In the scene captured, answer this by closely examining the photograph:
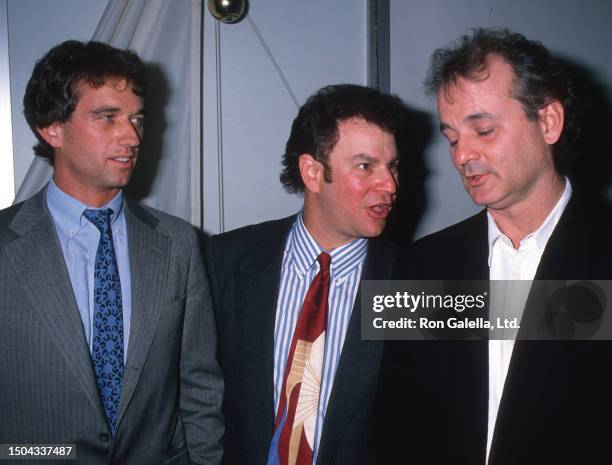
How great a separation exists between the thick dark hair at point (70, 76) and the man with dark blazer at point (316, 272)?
64 centimetres

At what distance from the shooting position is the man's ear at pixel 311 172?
1.81 meters

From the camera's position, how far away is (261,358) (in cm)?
157

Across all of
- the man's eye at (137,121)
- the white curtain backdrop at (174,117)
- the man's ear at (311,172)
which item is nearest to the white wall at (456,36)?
the man's ear at (311,172)

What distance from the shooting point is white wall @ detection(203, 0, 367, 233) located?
236 centimetres

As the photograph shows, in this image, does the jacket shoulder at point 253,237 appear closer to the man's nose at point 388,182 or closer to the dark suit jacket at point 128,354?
the dark suit jacket at point 128,354

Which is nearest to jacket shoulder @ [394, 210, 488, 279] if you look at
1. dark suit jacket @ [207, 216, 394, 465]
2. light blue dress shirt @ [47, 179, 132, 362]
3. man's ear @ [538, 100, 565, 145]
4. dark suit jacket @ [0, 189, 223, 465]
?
dark suit jacket @ [207, 216, 394, 465]

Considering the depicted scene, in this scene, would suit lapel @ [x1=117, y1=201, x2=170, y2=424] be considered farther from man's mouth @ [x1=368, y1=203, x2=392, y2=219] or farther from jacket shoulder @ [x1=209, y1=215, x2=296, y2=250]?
man's mouth @ [x1=368, y1=203, x2=392, y2=219]

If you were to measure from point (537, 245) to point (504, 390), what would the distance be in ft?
1.23

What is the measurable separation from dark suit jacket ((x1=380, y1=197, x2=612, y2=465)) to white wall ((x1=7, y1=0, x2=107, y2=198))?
1.75 m

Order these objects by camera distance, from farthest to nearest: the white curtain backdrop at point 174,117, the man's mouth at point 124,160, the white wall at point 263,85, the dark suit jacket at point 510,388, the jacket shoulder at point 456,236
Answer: the white wall at point 263,85 < the white curtain backdrop at point 174,117 < the man's mouth at point 124,160 < the jacket shoulder at point 456,236 < the dark suit jacket at point 510,388

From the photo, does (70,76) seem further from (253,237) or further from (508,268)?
(508,268)

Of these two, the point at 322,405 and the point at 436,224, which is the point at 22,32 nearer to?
the point at 322,405

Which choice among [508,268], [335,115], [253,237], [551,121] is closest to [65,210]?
[253,237]

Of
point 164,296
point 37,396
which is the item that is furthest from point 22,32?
point 37,396
